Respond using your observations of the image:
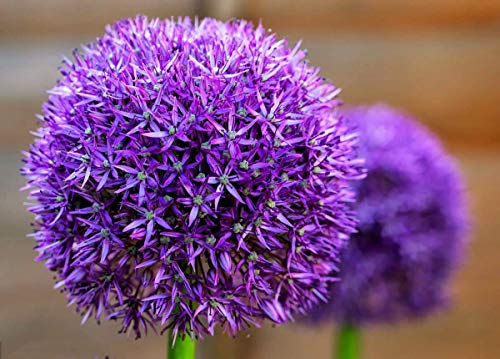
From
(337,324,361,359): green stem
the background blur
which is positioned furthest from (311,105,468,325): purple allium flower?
the background blur

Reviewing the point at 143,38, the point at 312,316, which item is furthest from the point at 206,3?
the point at 143,38

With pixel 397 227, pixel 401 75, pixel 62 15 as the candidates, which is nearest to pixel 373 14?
pixel 401 75

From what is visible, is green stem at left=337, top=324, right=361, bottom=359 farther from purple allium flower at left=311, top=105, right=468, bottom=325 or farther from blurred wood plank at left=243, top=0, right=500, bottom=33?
blurred wood plank at left=243, top=0, right=500, bottom=33

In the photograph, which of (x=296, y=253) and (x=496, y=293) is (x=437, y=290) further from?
(x=496, y=293)

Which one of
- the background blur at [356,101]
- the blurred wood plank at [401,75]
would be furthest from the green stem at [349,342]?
the blurred wood plank at [401,75]

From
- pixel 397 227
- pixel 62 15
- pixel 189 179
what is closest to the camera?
pixel 189 179

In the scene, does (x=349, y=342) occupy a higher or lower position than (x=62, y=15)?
lower

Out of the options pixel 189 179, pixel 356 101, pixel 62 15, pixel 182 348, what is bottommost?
pixel 182 348

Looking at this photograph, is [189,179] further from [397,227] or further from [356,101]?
[356,101]

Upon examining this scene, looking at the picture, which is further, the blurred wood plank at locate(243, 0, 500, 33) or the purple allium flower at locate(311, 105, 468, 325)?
the blurred wood plank at locate(243, 0, 500, 33)
